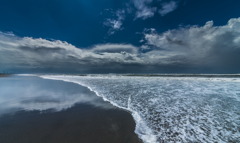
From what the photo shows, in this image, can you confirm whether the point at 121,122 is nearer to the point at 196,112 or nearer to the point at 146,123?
the point at 146,123

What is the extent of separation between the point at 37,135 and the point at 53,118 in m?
1.28

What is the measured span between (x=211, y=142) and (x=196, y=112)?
7.97 ft

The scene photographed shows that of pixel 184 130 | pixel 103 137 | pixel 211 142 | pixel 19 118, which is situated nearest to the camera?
pixel 211 142

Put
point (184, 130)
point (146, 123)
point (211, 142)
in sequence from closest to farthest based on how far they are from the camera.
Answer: point (211, 142) < point (184, 130) < point (146, 123)

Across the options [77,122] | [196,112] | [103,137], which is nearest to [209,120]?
[196,112]

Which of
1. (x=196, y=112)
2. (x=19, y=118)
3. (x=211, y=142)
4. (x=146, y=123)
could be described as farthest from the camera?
(x=196, y=112)

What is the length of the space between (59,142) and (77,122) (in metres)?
1.20

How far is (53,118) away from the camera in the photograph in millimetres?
4426

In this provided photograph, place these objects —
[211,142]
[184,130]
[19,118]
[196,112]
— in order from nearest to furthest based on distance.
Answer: [211,142] → [184,130] → [19,118] → [196,112]

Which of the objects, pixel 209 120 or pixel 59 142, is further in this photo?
pixel 209 120

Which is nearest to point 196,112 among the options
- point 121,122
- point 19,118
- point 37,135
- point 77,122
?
point 121,122

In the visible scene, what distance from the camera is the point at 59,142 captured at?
289 cm

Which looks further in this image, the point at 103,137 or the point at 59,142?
the point at 103,137

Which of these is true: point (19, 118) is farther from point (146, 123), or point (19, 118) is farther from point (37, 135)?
point (146, 123)
